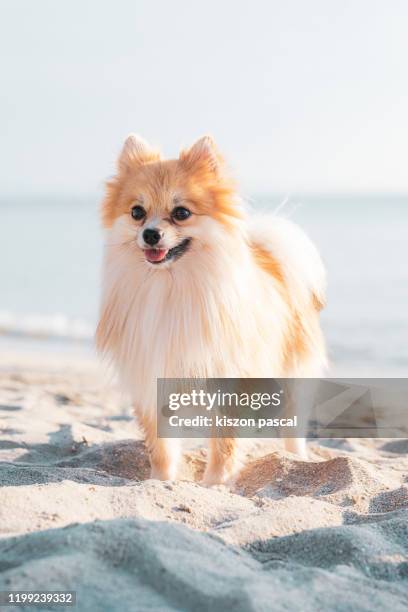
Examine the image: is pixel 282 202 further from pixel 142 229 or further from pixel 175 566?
pixel 175 566

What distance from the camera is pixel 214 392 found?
3520 millimetres

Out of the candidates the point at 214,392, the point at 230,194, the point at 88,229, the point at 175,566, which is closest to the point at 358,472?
the point at 214,392

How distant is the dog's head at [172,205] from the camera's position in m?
3.34

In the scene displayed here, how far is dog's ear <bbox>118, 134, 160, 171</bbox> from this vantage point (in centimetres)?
365

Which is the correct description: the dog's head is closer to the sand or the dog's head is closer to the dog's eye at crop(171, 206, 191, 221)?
the dog's eye at crop(171, 206, 191, 221)

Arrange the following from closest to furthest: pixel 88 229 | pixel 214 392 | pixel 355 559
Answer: pixel 355 559 → pixel 214 392 → pixel 88 229

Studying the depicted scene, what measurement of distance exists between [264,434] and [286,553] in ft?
6.17

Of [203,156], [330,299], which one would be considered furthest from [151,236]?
[330,299]

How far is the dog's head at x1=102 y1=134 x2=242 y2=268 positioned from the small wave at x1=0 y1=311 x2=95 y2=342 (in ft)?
22.0

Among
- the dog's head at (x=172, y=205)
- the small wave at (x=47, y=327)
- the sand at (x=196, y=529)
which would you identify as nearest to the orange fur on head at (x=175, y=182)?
the dog's head at (x=172, y=205)

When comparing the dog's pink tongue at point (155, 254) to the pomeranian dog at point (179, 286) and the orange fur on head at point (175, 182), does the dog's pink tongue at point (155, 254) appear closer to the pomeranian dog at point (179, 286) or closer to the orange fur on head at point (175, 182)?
the pomeranian dog at point (179, 286)

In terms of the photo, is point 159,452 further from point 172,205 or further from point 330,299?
point 330,299

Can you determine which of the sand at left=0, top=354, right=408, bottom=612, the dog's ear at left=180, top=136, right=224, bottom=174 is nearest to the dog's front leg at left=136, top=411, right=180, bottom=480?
the sand at left=0, top=354, right=408, bottom=612

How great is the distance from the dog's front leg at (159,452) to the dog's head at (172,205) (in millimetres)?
806
